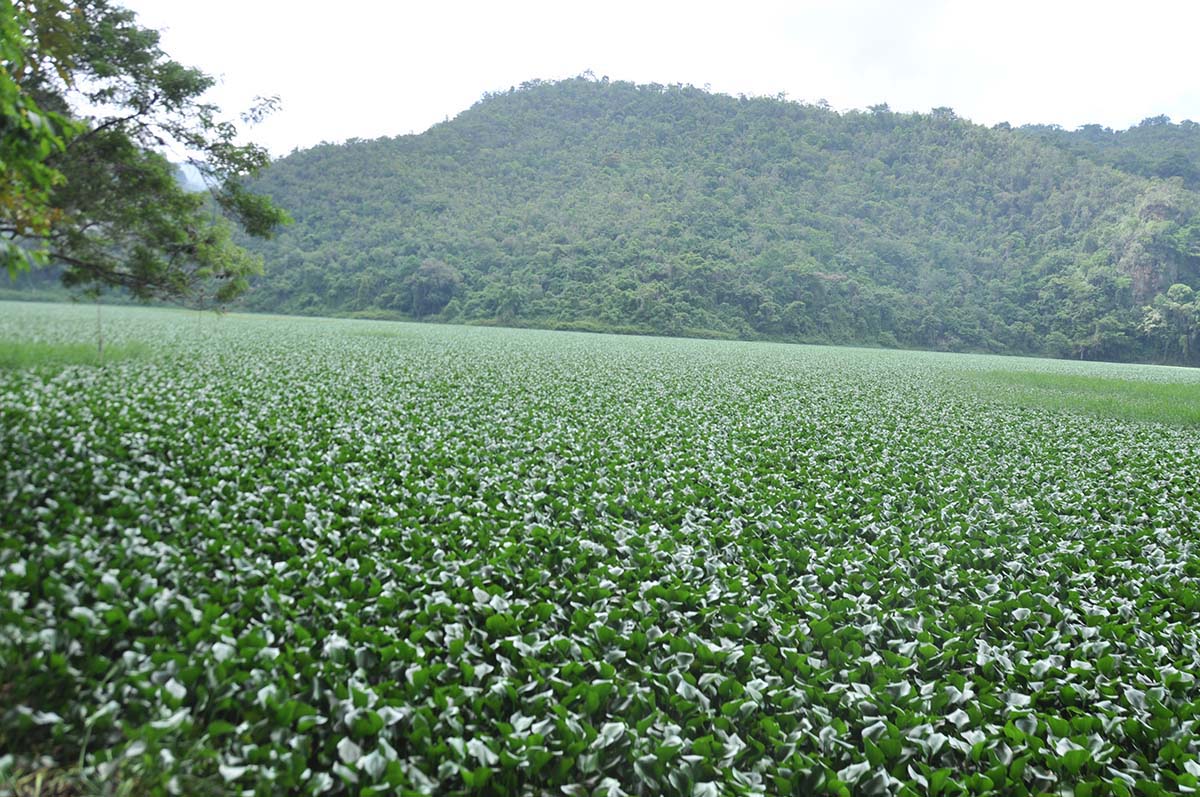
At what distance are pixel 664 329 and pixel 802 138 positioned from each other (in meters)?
52.5

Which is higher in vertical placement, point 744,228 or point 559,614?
point 744,228

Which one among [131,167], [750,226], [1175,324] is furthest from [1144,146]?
[131,167]

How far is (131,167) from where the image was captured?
409 inches

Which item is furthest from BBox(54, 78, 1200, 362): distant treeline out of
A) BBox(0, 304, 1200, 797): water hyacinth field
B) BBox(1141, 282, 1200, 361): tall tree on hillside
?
BBox(0, 304, 1200, 797): water hyacinth field

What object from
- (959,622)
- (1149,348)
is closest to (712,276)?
(1149,348)

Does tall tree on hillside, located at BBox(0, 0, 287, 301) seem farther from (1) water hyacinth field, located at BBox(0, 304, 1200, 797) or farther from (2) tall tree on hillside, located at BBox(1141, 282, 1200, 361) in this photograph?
(2) tall tree on hillside, located at BBox(1141, 282, 1200, 361)

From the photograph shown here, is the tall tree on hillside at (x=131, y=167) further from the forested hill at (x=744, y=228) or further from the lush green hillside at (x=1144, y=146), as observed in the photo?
the lush green hillside at (x=1144, y=146)

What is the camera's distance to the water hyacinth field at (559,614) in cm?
261

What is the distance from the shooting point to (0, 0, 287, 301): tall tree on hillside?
31.3 ft

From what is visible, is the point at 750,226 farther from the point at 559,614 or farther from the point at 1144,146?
the point at 559,614

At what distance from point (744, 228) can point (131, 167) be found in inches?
2830

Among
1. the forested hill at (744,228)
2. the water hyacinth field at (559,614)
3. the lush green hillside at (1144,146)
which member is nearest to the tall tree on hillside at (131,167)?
the water hyacinth field at (559,614)

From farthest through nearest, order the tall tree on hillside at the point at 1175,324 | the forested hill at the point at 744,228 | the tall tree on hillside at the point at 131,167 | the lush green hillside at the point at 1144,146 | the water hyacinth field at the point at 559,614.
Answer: the lush green hillside at the point at 1144,146, the forested hill at the point at 744,228, the tall tree on hillside at the point at 1175,324, the tall tree on hillside at the point at 131,167, the water hyacinth field at the point at 559,614

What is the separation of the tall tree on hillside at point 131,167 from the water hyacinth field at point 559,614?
2849mm
